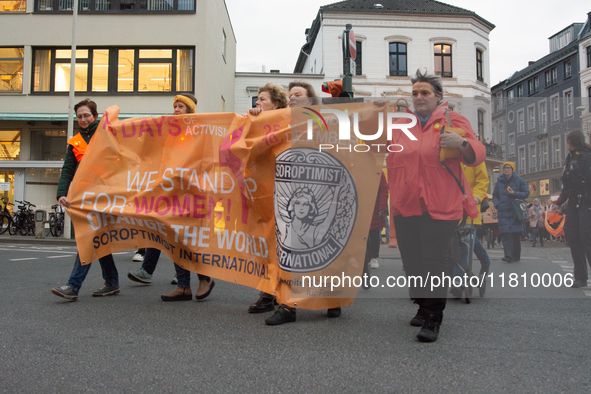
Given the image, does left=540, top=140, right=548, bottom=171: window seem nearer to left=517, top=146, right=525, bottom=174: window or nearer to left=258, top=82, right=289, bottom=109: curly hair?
left=517, top=146, right=525, bottom=174: window

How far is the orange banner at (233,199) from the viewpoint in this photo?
3838 mm

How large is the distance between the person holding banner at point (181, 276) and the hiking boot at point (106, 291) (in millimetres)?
345

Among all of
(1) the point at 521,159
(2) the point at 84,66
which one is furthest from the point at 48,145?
(1) the point at 521,159

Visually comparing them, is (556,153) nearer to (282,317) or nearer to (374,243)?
(374,243)

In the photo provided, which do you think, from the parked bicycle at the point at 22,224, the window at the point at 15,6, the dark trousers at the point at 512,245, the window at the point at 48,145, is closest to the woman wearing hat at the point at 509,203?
the dark trousers at the point at 512,245

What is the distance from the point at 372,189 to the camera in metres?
3.80

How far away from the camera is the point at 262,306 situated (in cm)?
448

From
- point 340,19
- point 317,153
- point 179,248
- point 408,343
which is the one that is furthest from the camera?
point 340,19

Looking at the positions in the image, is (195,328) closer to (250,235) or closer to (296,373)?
(250,235)

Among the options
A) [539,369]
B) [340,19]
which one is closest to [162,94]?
[340,19]

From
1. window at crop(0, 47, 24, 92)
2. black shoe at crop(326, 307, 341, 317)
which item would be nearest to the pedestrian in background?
black shoe at crop(326, 307, 341, 317)

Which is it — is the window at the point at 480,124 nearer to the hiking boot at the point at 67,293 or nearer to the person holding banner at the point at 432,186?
the person holding banner at the point at 432,186

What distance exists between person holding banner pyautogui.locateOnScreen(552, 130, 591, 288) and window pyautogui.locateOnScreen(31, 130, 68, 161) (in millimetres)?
21141

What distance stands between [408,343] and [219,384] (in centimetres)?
145
